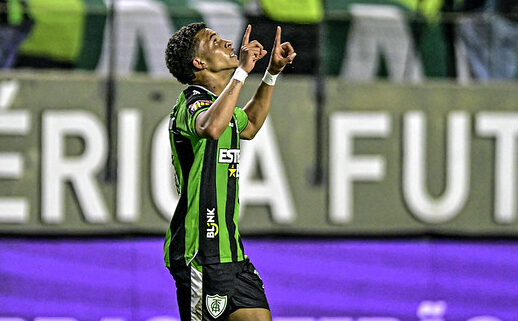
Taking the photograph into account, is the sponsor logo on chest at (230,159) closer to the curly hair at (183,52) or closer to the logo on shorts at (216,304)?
the curly hair at (183,52)

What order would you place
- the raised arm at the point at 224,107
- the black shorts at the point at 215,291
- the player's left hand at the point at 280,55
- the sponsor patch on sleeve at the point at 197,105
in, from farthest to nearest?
the player's left hand at the point at 280,55, the black shorts at the point at 215,291, the sponsor patch on sleeve at the point at 197,105, the raised arm at the point at 224,107

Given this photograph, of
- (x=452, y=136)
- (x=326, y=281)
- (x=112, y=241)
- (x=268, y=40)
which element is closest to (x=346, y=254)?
(x=326, y=281)

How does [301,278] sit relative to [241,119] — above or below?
below

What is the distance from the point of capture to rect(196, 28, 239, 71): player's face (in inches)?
169

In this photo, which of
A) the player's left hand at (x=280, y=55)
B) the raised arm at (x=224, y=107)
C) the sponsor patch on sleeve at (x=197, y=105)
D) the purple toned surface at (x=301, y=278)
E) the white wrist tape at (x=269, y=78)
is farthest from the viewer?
the purple toned surface at (x=301, y=278)

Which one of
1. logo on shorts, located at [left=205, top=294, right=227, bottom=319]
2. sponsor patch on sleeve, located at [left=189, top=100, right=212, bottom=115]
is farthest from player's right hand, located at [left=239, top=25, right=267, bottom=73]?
logo on shorts, located at [left=205, top=294, right=227, bottom=319]

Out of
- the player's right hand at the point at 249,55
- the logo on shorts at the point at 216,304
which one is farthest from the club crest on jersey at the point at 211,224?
the player's right hand at the point at 249,55

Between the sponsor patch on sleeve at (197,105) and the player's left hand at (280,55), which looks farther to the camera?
the player's left hand at (280,55)

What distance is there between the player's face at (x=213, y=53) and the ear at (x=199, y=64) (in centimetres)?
1

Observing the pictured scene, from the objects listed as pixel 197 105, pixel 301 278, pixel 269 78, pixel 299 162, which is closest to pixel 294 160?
pixel 299 162

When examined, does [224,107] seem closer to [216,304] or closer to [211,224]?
[211,224]

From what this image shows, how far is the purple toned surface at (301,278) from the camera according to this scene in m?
7.35

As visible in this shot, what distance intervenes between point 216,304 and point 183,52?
3.37 feet

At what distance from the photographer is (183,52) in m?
4.29
